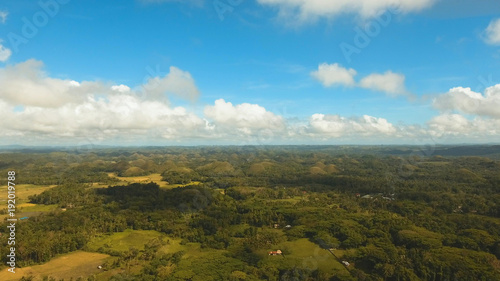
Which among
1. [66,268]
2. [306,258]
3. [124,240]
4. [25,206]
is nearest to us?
[66,268]

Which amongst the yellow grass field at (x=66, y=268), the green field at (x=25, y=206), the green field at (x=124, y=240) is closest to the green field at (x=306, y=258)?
the green field at (x=124, y=240)

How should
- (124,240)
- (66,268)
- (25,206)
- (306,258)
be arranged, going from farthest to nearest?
(25,206)
(124,240)
(306,258)
(66,268)

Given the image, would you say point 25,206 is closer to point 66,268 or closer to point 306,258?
point 66,268

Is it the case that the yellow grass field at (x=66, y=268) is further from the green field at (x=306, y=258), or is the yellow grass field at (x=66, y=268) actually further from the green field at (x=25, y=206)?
the green field at (x=25, y=206)

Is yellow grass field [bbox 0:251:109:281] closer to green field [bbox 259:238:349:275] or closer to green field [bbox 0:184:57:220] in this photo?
green field [bbox 259:238:349:275]

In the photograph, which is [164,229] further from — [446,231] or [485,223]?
[485,223]

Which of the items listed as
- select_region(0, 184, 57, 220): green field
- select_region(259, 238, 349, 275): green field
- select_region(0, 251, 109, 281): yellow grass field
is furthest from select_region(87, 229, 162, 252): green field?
select_region(0, 184, 57, 220): green field

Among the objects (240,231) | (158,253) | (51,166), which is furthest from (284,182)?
(51,166)

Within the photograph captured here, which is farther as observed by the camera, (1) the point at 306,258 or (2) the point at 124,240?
(2) the point at 124,240

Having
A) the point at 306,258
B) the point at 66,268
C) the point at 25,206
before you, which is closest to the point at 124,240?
the point at 66,268
